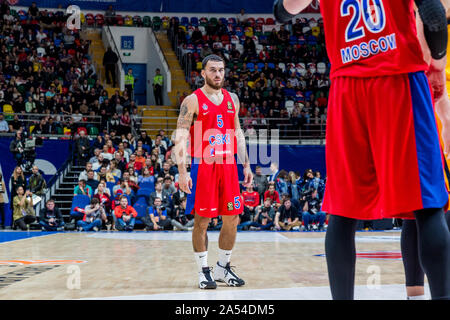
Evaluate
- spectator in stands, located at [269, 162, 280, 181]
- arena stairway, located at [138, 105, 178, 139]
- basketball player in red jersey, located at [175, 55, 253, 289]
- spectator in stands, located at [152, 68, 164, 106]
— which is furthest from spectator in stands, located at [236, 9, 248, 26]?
basketball player in red jersey, located at [175, 55, 253, 289]

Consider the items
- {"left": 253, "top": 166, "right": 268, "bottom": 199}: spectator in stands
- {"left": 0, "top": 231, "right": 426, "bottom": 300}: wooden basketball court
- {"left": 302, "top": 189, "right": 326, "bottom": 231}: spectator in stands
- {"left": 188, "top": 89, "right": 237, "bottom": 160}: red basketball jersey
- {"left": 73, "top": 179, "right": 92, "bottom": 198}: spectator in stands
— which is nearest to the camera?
{"left": 0, "top": 231, "right": 426, "bottom": 300}: wooden basketball court

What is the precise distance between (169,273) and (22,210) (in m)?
8.71

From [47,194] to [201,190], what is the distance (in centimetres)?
1010

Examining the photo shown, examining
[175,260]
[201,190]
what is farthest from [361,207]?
[175,260]

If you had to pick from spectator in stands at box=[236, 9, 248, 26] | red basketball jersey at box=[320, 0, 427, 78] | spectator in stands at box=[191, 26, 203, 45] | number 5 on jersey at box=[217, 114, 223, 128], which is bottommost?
number 5 on jersey at box=[217, 114, 223, 128]

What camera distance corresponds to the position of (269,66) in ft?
68.8

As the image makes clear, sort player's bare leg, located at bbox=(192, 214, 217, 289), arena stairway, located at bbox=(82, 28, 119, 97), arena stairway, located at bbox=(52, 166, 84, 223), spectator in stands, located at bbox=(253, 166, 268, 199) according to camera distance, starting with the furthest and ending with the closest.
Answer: arena stairway, located at bbox=(82, 28, 119, 97)
arena stairway, located at bbox=(52, 166, 84, 223)
spectator in stands, located at bbox=(253, 166, 268, 199)
player's bare leg, located at bbox=(192, 214, 217, 289)

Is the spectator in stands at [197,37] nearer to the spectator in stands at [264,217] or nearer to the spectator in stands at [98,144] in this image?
the spectator in stands at [98,144]

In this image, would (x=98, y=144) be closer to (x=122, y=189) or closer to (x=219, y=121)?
(x=122, y=189)

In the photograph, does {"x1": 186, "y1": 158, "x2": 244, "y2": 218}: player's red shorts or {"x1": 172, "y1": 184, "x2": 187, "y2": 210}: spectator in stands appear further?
{"x1": 172, "y1": 184, "x2": 187, "y2": 210}: spectator in stands

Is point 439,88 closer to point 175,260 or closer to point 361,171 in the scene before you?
point 361,171

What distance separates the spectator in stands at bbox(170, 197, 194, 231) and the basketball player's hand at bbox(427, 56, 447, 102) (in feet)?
34.3

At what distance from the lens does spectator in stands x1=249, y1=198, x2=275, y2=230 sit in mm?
12516

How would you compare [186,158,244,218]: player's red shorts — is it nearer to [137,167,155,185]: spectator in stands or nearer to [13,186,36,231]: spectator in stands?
[137,167,155,185]: spectator in stands
